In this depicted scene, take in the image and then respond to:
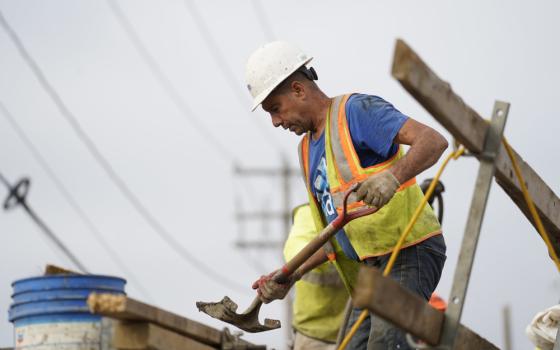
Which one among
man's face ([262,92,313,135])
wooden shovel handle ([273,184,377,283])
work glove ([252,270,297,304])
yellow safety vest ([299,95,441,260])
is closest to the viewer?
wooden shovel handle ([273,184,377,283])

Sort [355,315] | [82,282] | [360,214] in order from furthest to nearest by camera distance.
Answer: [355,315]
[360,214]
[82,282]

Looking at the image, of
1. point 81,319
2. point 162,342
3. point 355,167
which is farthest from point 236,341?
point 355,167

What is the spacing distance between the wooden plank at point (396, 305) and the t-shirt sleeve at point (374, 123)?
1.31m

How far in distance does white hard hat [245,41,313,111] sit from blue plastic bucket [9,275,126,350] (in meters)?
1.38

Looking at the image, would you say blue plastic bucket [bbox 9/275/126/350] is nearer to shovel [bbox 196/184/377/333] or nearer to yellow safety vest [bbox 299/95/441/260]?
shovel [bbox 196/184/377/333]

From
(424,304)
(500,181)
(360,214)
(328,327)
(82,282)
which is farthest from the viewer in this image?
(328,327)

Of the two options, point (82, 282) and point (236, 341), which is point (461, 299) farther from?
point (82, 282)

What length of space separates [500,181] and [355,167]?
3.10 ft

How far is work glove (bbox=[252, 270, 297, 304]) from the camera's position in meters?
5.92

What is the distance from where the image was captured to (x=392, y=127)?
5.29 metres

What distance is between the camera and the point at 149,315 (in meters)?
4.26

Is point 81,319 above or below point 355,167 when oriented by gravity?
below

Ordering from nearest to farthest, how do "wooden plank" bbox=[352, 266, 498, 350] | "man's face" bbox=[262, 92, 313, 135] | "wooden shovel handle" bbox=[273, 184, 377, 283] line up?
"wooden plank" bbox=[352, 266, 498, 350], "wooden shovel handle" bbox=[273, 184, 377, 283], "man's face" bbox=[262, 92, 313, 135]

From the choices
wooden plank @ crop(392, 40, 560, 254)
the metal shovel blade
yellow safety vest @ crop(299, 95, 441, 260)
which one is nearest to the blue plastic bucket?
the metal shovel blade
